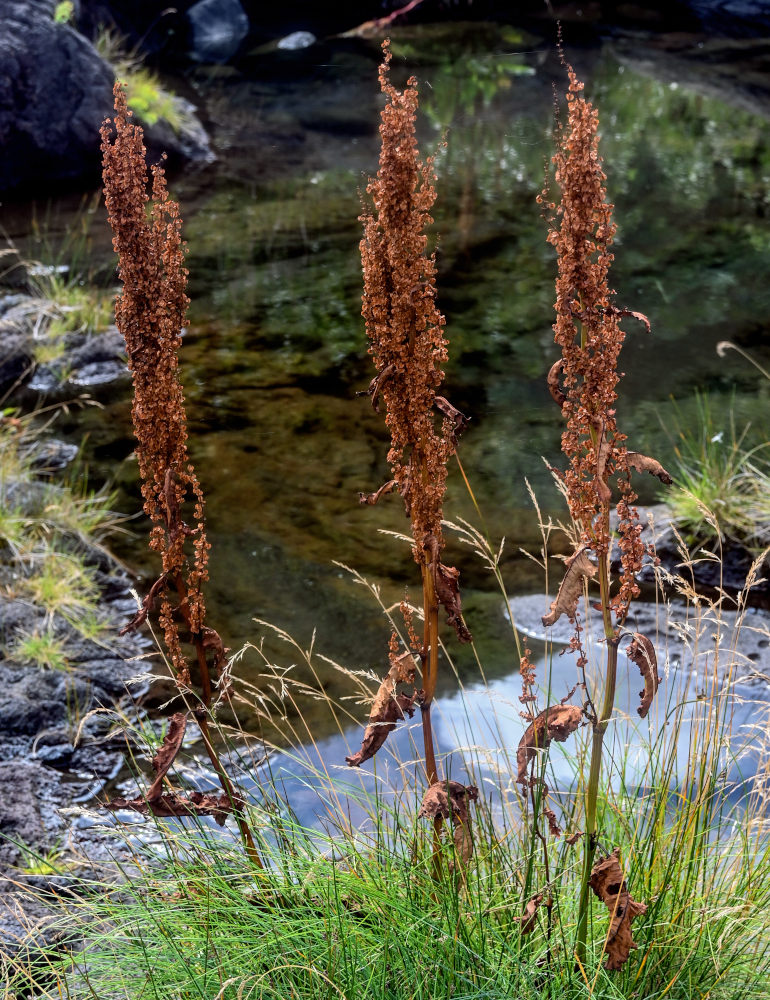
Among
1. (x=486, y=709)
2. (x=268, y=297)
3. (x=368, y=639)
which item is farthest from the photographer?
(x=268, y=297)

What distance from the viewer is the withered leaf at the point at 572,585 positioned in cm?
185

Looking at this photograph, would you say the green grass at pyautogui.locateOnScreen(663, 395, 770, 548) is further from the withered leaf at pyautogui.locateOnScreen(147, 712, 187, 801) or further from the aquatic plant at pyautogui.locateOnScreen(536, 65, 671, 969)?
the withered leaf at pyautogui.locateOnScreen(147, 712, 187, 801)

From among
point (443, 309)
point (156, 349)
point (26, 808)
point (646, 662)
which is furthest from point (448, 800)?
point (443, 309)

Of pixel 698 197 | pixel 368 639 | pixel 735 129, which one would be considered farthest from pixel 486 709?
pixel 735 129

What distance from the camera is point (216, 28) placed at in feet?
59.9

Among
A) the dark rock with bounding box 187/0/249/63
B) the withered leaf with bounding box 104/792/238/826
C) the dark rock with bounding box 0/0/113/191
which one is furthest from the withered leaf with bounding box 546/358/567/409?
the dark rock with bounding box 187/0/249/63

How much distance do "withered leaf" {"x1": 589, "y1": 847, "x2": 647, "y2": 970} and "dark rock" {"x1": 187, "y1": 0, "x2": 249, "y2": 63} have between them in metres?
17.1

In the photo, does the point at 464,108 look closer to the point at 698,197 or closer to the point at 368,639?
the point at 698,197

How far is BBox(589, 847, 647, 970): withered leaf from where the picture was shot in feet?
6.12

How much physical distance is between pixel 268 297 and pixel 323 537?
3319 mm

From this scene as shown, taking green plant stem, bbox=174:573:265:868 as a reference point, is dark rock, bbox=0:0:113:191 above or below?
above

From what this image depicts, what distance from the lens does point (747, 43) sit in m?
15.9

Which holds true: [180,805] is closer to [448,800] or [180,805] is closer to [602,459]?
[448,800]

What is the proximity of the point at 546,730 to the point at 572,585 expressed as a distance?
0.86 ft
